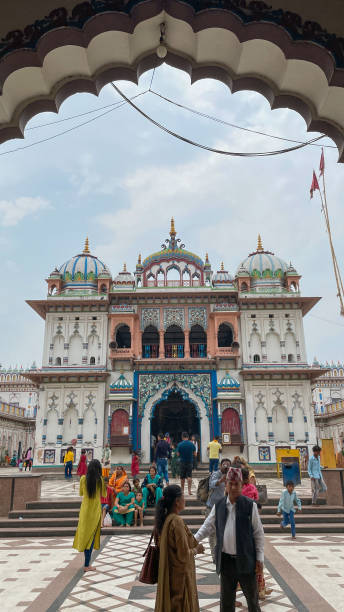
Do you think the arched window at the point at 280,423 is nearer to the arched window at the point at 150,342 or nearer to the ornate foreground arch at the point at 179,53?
the arched window at the point at 150,342

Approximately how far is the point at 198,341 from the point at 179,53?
21958mm

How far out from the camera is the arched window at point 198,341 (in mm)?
23922

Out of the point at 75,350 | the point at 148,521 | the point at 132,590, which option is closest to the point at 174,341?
the point at 75,350

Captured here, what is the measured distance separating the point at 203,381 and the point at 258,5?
20011 millimetres

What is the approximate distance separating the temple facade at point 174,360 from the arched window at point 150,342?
8 centimetres

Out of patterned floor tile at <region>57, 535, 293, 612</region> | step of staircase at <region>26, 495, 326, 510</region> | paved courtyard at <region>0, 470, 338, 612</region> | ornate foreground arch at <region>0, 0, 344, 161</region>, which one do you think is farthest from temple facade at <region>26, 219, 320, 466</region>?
ornate foreground arch at <region>0, 0, 344, 161</region>

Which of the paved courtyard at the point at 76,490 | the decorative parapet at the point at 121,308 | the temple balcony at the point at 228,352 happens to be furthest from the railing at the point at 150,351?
the paved courtyard at the point at 76,490

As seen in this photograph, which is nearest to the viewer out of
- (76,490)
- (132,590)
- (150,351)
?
(132,590)

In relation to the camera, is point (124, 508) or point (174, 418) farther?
point (174, 418)

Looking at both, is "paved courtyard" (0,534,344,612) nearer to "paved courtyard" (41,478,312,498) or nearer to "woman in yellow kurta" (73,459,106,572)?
"woman in yellow kurta" (73,459,106,572)

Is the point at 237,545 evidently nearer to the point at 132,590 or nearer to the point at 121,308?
the point at 132,590

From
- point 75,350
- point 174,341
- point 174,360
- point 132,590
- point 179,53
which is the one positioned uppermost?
point 174,341

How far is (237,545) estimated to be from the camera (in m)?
3.54

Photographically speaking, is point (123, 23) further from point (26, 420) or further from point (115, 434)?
point (26, 420)
